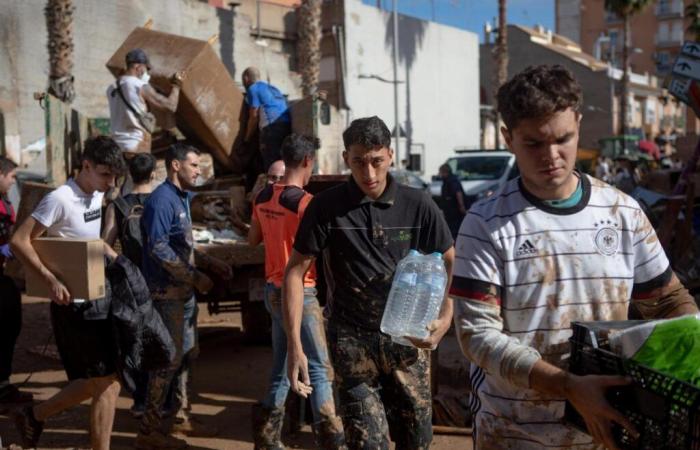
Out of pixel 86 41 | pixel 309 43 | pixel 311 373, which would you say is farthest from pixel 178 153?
pixel 309 43

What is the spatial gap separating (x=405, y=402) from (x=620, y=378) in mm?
2050

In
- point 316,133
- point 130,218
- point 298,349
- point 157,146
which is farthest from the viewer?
point 157,146

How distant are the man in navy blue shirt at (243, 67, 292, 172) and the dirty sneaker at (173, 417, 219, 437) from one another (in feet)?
9.84

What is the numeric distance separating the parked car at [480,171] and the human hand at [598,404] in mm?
17266

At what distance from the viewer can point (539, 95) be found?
89.1 inches

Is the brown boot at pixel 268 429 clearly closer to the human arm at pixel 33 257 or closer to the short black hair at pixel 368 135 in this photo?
the human arm at pixel 33 257

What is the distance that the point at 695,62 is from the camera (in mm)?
10188

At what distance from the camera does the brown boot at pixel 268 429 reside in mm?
5090

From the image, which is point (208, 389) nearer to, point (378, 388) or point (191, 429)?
point (191, 429)

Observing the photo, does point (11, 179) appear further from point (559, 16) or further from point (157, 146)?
point (559, 16)

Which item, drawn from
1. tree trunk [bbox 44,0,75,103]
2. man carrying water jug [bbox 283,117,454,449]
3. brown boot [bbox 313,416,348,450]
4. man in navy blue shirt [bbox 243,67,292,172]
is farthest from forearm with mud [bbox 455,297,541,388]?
tree trunk [bbox 44,0,75,103]

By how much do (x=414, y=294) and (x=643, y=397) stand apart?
2.04 m

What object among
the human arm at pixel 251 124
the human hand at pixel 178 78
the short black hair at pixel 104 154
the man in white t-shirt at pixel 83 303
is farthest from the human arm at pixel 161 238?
the human arm at pixel 251 124

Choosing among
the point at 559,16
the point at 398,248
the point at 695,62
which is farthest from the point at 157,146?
the point at 559,16
